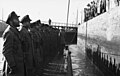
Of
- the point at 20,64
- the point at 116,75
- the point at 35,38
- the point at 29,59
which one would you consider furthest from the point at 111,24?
the point at 20,64

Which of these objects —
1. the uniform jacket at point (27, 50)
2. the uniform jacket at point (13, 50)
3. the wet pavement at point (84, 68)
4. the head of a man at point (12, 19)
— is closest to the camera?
the uniform jacket at point (13, 50)

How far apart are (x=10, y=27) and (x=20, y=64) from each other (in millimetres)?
914

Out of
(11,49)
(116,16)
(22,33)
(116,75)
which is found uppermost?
(116,16)

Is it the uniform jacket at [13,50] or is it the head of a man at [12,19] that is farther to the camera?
the head of a man at [12,19]

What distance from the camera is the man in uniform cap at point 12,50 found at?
437 centimetres

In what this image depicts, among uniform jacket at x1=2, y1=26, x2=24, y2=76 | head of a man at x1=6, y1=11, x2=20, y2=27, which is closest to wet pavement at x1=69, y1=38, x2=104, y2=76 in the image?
uniform jacket at x1=2, y1=26, x2=24, y2=76

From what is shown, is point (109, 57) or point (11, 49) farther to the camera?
point (109, 57)

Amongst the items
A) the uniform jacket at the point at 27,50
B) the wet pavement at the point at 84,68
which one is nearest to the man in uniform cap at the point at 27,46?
the uniform jacket at the point at 27,50

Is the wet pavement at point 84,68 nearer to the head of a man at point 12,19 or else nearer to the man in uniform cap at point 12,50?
the man in uniform cap at point 12,50

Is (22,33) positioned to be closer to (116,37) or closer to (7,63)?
(7,63)

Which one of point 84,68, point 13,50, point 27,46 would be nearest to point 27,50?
point 27,46

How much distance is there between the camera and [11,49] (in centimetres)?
443

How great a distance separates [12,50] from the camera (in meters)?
4.46

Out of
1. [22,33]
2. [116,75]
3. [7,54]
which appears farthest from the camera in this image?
[116,75]
